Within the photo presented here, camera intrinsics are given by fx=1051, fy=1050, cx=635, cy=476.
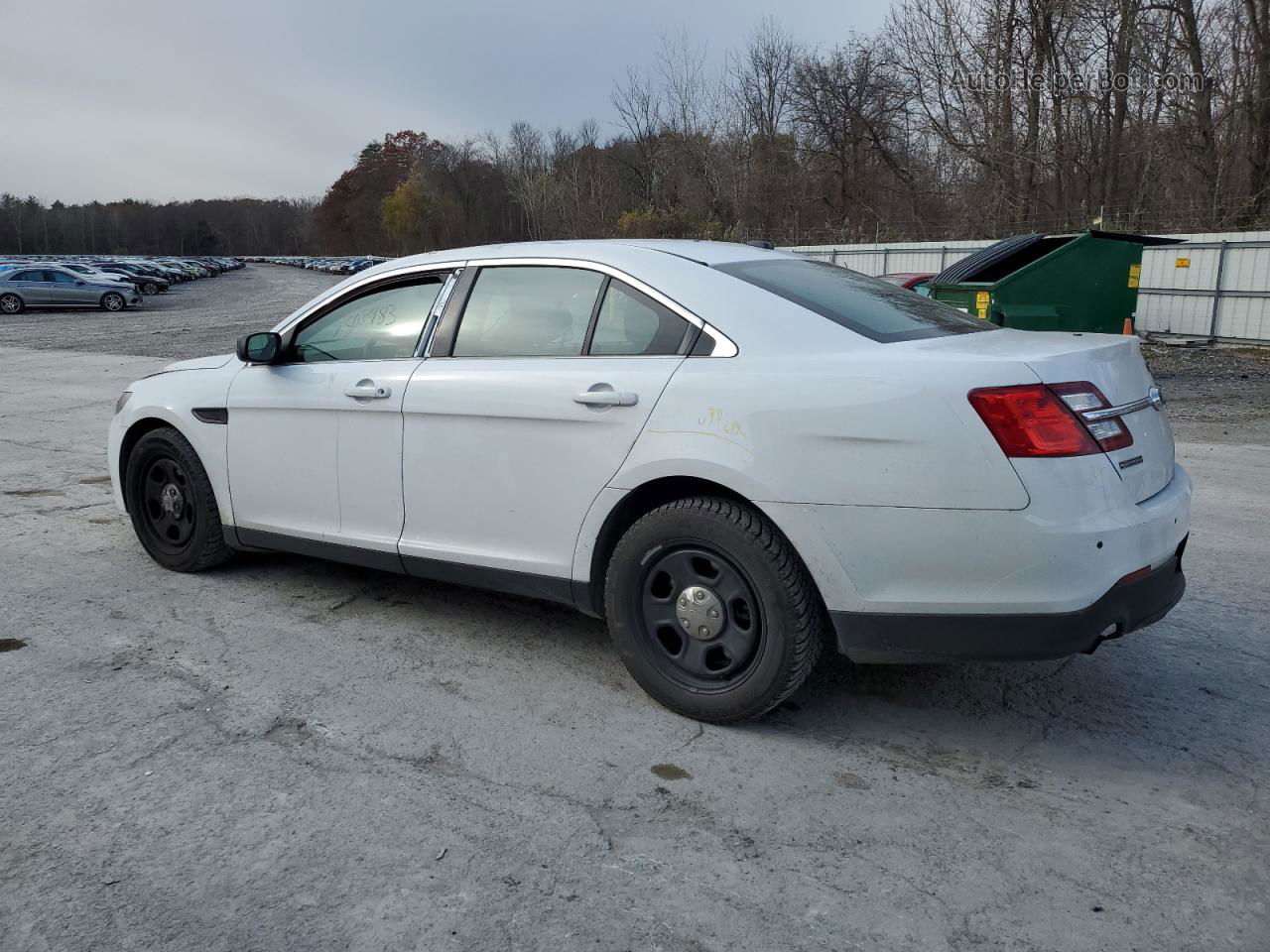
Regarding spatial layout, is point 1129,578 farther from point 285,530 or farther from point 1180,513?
point 285,530

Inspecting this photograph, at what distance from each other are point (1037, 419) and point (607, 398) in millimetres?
1358

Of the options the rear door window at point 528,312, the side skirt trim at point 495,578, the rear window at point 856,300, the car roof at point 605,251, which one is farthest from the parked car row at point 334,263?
the rear window at point 856,300

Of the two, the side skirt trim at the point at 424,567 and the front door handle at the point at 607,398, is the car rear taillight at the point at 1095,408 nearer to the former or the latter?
the front door handle at the point at 607,398

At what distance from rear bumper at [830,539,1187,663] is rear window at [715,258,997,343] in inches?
35.4

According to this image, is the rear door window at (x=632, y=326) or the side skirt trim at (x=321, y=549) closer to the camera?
the rear door window at (x=632, y=326)

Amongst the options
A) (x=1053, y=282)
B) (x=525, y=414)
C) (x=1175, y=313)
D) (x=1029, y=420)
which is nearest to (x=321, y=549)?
(x=525, y=414)

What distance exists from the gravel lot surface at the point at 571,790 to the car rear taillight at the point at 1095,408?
3.24 feet

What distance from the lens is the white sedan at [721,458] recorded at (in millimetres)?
2963

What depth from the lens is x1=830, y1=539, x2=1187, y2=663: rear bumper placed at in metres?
2.96

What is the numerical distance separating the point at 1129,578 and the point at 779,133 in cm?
4328

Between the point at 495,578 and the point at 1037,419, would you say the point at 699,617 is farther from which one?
the point at 1037,419

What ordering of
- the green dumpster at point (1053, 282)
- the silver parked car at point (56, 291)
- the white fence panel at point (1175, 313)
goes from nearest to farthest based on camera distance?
the green dumpster at point (1053, 282), the white fence panel at point (1175, 313), the silver parked car at point (56, 291)

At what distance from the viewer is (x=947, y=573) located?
3014 millimetres

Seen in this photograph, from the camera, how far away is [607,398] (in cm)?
353
